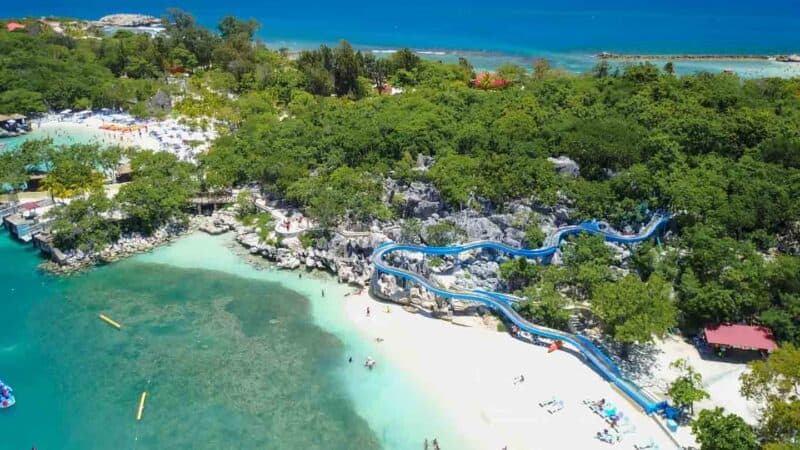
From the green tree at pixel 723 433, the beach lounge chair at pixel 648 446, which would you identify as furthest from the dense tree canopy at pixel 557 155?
the green tree at pixel 723 433

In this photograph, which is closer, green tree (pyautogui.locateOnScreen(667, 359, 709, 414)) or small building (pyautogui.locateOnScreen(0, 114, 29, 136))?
green tree (pyautogui.locateOnScreen(667, 359, 709, 414))

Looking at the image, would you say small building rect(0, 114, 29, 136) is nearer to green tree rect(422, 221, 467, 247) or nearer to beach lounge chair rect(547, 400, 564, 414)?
green tree rect(422, 221, 467, 247)

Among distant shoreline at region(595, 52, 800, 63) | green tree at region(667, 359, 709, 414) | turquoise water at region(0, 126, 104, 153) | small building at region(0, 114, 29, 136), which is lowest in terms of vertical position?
green tree at region(667, 359, 709, 414)

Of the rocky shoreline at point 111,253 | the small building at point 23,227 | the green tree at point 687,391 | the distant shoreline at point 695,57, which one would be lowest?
the green tree at point 687,391

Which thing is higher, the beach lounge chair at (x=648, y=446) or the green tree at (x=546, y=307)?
the green tree at (x=546, y=307)

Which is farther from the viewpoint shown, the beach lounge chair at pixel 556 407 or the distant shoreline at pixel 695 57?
the distant shoreline at pixel 695 57

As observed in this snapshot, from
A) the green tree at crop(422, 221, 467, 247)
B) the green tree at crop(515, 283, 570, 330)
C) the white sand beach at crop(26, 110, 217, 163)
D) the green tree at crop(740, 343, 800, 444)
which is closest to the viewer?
the green tree at crop(740, 343, 800, 444)

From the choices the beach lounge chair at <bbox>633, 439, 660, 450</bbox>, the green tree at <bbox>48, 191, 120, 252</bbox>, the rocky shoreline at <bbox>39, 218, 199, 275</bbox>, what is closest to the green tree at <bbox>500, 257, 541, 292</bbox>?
the beach lounge chair at <bbox>633, 439, 660, 450</bbox>

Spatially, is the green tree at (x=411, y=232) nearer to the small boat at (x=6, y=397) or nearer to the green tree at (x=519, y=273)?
the green tree at (x=519, y=273)
